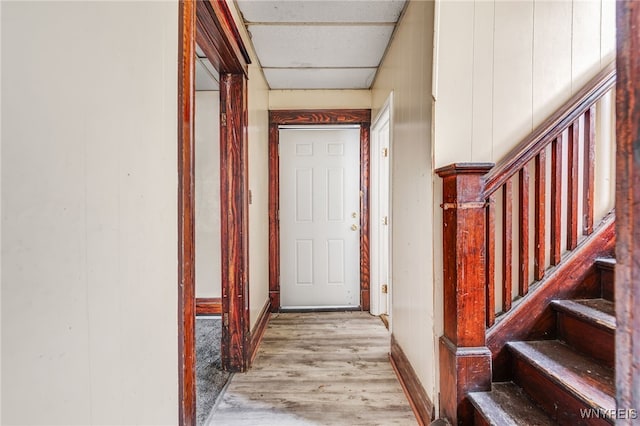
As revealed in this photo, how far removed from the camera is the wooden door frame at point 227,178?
1.13 metres

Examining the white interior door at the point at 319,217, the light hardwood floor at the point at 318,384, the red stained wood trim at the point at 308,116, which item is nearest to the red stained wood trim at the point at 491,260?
the light hardwood floor at the point at 318,384

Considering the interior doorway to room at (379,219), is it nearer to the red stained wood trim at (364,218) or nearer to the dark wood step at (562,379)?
the red stained wood trim at (364,218)

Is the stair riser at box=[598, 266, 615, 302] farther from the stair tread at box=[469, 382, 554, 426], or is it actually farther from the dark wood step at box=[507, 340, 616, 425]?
the stair tread at box=[469, 382, 554, 426]

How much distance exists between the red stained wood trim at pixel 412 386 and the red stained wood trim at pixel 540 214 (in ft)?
2.65

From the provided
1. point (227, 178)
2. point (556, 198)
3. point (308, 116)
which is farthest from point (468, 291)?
point (308, 116)

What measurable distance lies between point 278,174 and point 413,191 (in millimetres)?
1910

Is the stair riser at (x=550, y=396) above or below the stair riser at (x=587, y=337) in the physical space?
below

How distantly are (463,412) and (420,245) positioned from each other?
76 cm

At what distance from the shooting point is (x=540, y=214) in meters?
1.55

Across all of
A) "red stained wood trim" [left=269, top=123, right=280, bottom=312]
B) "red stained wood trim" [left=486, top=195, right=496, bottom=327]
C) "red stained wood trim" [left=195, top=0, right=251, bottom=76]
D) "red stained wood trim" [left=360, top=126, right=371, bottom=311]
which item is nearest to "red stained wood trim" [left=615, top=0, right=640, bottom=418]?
"red stained wood trim" [left=486, top=195, right=496, bottom=327]

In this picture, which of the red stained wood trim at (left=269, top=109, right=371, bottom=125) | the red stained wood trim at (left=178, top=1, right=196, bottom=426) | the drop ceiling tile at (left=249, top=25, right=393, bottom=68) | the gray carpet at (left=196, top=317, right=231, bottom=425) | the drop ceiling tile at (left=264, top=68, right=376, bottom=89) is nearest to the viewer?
the red stained wood trim at (left=178, top=1, right=196, bottom=426)

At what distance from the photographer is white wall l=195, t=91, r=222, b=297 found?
11.3 feet

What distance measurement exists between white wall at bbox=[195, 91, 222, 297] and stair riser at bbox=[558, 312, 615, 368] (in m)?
2.91

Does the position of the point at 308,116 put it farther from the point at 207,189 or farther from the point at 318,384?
the point at 318,384
